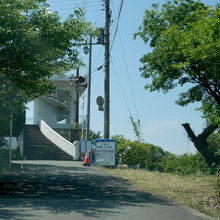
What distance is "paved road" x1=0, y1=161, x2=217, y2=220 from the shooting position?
28.5ft

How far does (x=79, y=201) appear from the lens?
33.9ft

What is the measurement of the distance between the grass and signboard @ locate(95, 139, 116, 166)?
3.69 metres

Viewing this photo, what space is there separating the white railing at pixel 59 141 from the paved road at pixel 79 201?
12.6 metres

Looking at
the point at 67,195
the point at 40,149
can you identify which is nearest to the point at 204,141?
the point at 67,195

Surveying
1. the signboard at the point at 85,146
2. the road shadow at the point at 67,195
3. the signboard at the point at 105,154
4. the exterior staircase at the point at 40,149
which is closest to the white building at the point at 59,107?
the exterior staircase at the point at 40,149

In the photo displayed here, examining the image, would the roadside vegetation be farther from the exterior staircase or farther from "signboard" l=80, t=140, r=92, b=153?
the exterior staircase

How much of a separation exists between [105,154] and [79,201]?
10.4 metres

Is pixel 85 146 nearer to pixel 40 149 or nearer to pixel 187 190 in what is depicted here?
pixel 40 149

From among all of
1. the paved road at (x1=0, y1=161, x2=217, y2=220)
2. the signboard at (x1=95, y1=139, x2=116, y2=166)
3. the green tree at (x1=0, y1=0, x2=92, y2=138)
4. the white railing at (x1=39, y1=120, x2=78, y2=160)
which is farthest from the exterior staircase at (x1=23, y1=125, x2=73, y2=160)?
the green tree at (x1=0, y1=0, x2=92, y2=138)

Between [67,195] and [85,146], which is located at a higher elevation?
[85,146]

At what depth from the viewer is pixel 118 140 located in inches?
1019

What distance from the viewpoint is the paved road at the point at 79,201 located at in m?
8.69

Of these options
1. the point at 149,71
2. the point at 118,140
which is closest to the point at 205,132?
the point at 149,71

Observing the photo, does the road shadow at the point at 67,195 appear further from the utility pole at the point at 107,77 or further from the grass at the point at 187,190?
the utility pole at the point at 107,77
